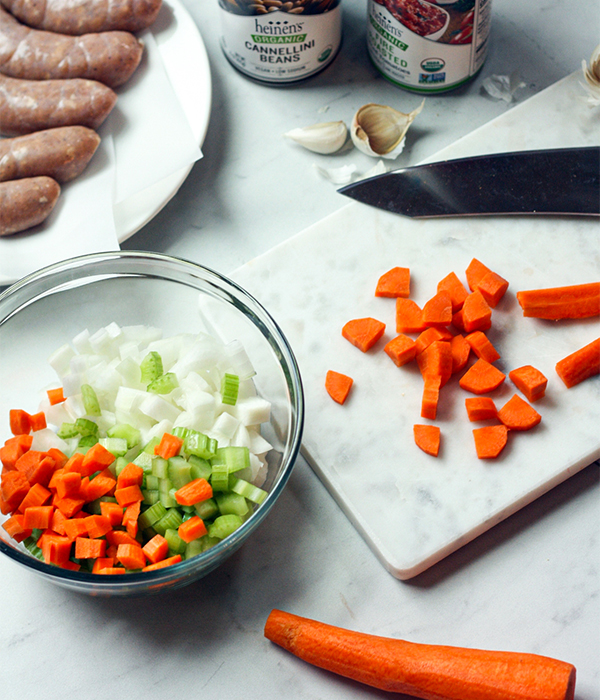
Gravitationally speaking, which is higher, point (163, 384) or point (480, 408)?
point (163, 384)

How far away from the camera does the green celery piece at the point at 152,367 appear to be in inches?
46.3

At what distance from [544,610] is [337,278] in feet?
2.33

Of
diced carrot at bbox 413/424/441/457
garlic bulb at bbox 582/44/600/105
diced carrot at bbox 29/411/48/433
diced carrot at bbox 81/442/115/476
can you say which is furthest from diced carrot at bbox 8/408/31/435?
garlic bulb at bbox 582/44/600/105

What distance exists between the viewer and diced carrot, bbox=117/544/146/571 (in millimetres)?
1034

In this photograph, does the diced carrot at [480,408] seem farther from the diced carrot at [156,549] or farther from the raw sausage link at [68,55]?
the raw sausage link at [68,55]

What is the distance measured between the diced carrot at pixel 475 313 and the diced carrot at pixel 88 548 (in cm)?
75

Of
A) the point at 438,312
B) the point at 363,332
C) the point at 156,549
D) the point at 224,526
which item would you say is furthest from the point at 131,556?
the point at 438,312

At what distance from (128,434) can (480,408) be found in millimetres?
607

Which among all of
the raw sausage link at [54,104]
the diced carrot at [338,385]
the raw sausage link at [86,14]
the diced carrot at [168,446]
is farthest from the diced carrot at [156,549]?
the raw sausage link at [86,14]

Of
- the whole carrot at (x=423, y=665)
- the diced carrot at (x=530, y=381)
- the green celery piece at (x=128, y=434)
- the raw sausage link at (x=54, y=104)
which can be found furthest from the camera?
the raw sausage link at (x=54, y=104)

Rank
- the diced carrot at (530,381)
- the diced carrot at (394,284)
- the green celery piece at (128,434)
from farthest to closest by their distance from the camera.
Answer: the diced carrot at (394,284) < the diced carrot at (530,381) < the green celery piece at (128,434)

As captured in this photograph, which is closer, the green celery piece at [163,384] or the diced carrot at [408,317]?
the green celery piece at [163,384]

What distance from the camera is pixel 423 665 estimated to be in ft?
3.49

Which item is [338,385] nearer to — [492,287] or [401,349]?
[401,349]
